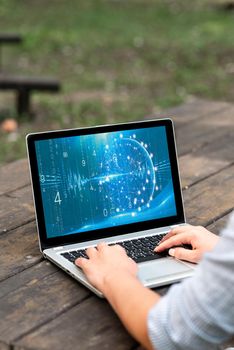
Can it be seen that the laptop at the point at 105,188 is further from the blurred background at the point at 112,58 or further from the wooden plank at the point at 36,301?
the blurred background at the point at 112,58

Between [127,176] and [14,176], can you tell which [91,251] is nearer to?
[127,176]

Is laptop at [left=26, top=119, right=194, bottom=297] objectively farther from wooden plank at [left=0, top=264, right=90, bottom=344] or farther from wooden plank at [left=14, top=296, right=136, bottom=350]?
wooden plank at [left=14, top=296, right=136, bottom=350]

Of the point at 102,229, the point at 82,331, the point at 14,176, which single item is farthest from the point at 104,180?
the point at 14,176

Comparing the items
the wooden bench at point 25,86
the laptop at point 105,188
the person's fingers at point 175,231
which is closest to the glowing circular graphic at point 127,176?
the laptop at point 105,188

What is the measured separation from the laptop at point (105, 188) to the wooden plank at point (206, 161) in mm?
540

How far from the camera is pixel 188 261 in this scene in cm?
171

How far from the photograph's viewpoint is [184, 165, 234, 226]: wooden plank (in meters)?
2.16

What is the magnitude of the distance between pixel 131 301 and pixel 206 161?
1.41 metres

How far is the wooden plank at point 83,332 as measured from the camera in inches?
55.6

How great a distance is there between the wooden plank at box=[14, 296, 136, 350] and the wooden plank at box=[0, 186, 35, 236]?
593 mm

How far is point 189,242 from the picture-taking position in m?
1.76

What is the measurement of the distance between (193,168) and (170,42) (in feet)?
19.4

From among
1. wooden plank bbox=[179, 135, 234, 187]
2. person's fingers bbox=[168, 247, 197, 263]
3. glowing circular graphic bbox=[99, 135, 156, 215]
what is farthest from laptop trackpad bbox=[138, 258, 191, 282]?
wooden plank bbox=[179, 135, 234, 187]

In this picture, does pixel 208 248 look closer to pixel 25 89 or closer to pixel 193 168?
pixel 193 168
